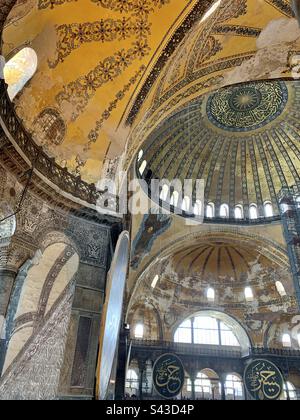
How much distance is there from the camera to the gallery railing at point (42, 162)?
5.06 meters

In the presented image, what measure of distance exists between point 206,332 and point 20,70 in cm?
1537

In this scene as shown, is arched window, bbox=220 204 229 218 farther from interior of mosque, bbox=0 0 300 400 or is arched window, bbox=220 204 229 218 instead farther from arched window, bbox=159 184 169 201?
arched window, bbox=159 184 169 201

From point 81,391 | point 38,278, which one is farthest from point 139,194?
point 81,391

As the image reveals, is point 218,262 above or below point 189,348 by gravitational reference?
above

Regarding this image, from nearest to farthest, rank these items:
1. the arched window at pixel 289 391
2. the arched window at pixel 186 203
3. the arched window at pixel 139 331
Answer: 1. the arched window at pixel 289 391
2. the arched window at pixel 186 203
3. the arched window at pixel 139 331

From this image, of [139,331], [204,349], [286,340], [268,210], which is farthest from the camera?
[204,349]

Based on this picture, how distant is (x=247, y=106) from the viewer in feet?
44.0

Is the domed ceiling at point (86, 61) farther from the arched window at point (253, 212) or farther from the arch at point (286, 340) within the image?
the arch at point (286, 340)

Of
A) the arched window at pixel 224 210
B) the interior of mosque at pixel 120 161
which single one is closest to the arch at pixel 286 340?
the interior of mosque at pixel 120 161

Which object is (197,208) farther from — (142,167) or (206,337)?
(206,337)

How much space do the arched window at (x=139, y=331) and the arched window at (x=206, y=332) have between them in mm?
1821

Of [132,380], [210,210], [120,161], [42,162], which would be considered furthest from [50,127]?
[132,380]

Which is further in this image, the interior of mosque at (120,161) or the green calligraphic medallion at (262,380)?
the green calligraphic medallion at (262,380)

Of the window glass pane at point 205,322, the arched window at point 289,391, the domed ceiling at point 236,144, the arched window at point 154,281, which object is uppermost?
the domed ceiling at point 236,144
